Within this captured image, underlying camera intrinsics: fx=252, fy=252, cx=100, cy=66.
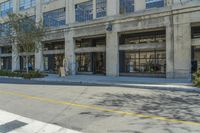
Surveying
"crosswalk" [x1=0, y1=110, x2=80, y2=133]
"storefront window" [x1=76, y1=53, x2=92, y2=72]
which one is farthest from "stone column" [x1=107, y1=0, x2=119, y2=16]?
"crosswalk" [x1=0, y1=110, x2=80, y2=133]

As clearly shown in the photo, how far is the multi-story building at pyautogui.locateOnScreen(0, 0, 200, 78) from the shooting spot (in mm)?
21000

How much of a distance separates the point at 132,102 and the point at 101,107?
1.61 meters

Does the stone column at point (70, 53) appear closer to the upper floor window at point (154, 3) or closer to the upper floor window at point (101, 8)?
the upper floor window at point (101, 8)

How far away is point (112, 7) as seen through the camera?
26.1m

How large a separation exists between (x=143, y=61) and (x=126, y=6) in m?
5.98

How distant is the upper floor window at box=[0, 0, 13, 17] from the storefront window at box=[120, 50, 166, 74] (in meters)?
24.6

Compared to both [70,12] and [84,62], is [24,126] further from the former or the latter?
[70,12]

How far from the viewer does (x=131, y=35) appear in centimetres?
2736

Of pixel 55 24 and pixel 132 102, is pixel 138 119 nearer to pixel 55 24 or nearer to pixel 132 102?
pixel 132 102

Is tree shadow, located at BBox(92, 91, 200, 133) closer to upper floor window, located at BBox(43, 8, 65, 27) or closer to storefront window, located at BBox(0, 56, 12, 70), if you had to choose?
upper floor window, located at BBox(43, 8, 65, 27)

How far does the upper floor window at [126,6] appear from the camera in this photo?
24.9 meters

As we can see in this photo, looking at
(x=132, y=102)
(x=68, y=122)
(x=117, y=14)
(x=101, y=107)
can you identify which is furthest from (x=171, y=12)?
(x=68, y=122)

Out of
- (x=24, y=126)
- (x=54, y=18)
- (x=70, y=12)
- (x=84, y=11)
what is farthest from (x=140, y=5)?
(x=24, y=126)

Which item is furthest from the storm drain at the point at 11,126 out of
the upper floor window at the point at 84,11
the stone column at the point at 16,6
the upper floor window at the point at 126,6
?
the stone column at the point at 16,6
